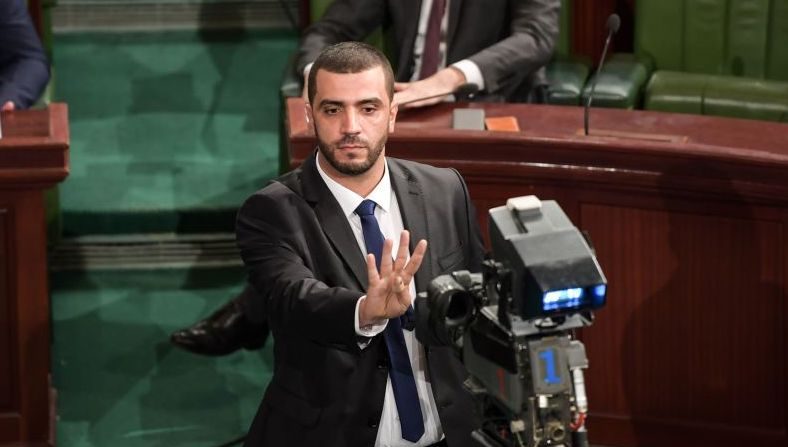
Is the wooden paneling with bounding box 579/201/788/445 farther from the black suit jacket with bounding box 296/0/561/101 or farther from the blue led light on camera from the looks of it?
the blue led light on camera

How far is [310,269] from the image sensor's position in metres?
2.48

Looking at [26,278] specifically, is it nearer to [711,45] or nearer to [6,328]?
[6,328]

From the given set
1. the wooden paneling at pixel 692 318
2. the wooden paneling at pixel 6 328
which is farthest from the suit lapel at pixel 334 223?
the wooden paneling at pixel 6 328

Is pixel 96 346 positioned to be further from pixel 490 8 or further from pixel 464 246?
pixel 464 246

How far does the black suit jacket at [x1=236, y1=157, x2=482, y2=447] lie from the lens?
247cm

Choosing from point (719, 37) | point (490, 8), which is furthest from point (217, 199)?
point (719, 37)

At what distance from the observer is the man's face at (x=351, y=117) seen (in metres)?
2.41

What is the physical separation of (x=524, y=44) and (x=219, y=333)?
113 cm

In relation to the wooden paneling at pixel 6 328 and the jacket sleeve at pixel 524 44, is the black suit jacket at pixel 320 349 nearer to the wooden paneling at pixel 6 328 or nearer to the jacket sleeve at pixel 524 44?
the wooden paneling at pixel 6 328

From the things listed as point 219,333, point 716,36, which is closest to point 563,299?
point 219,333

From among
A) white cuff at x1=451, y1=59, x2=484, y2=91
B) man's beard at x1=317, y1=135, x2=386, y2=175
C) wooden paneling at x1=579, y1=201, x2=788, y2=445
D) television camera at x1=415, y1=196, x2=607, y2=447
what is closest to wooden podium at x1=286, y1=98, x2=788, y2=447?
wooden paneling at x1=579, y1=201, x2=788, y2=445

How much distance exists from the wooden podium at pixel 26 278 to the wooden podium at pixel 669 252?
57 centimetres

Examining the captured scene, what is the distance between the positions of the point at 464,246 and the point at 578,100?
7.61 ft

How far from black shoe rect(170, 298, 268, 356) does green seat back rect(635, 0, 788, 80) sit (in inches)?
67.8
